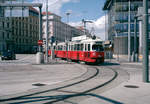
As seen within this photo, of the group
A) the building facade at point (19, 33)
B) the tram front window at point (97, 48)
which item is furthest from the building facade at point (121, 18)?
the tram front window at point (97, 48)

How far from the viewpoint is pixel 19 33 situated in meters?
82.6

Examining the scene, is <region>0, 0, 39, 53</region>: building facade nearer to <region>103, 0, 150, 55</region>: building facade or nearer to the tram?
<region>103, 0, 150, 55</region>: building facade

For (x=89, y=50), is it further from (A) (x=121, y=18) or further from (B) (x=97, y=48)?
(A) (x=121, y=18)

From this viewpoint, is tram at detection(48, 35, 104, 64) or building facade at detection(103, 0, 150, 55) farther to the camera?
building facade at detection(103, 0, 150, 55)

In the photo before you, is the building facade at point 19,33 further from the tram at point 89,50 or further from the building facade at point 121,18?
the tram at point 89,50

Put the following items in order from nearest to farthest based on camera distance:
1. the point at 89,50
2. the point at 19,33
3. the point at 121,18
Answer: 1. the point at 89,50
2. the point at 121,18
3. the point at 19,33

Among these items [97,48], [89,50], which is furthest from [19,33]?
[97,48]

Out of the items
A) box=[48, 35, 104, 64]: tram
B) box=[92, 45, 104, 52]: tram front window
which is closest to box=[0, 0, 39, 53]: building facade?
box=[48, 35, 104, 64]: tram

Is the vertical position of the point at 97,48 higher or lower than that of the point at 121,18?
lower

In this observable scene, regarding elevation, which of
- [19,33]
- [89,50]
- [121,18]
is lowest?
[89,50]

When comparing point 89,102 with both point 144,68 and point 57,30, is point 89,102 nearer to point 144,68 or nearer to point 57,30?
point 144,68

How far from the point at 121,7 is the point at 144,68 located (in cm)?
5131

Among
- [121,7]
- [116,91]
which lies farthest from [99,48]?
[121,7]

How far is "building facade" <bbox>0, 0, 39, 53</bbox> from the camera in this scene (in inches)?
2783
